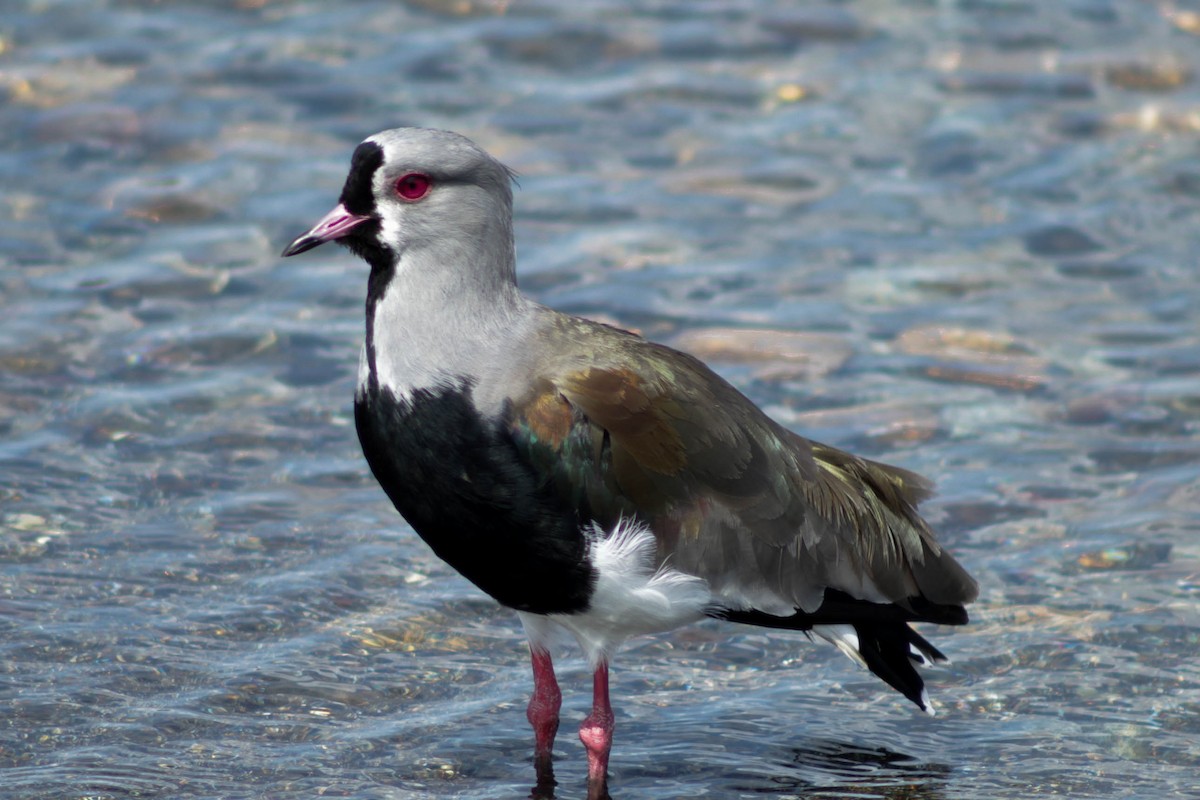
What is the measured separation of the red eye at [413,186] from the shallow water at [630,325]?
2.08m

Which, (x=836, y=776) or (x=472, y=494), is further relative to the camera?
(x=836, y=776)

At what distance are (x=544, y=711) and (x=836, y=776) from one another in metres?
1.11

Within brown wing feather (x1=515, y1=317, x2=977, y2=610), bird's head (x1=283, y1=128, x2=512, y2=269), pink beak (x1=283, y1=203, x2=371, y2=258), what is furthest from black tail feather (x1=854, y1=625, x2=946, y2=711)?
pink beak (x1=283, y1=203, x2=371, y2=258)

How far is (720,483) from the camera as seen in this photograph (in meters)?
6.44

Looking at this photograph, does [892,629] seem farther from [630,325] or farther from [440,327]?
[630,325]

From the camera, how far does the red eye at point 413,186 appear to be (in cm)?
611

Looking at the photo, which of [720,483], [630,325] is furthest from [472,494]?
[630,325]

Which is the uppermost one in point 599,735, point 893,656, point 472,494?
point 472,494

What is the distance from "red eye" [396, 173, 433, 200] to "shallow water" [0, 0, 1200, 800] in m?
2.08

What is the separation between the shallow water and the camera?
686 centimetres

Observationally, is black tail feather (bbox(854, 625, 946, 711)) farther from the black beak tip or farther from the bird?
the black beak tip

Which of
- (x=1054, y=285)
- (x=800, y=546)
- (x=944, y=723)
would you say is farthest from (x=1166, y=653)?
(x=1054, y=285)

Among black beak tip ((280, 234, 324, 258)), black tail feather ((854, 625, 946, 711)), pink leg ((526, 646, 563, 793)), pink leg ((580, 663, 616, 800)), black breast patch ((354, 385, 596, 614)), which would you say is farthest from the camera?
black tail feather ((854, 625, 946, 711))

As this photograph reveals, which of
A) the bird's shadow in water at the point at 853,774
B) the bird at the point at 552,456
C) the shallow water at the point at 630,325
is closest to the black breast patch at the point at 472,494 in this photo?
the bird at the point at 552,456
